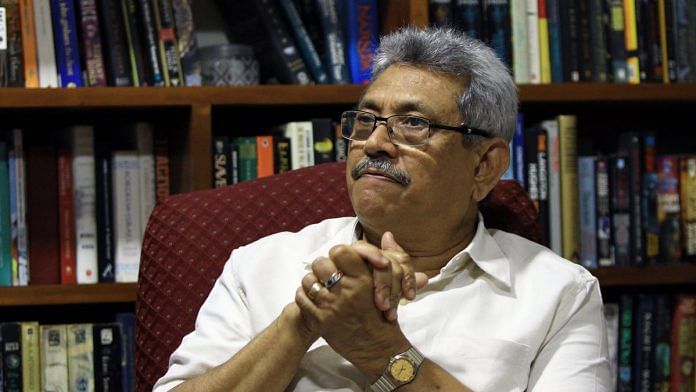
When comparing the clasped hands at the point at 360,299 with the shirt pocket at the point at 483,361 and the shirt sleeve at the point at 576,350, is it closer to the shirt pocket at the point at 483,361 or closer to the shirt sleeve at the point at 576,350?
the shirt pocket at the point at 483,361

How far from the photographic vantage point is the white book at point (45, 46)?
1.96 metres

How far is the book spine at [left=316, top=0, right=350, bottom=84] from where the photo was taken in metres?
2.10

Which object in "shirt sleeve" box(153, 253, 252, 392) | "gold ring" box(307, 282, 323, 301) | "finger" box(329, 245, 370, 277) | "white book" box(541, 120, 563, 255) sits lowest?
"shirt sleeve" box(153, 253, 252, 392)

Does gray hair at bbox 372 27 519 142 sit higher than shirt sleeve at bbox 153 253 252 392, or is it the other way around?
gray hair at bbox 372 27 519 142

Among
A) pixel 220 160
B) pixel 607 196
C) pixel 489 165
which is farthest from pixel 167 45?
pixel 607 196

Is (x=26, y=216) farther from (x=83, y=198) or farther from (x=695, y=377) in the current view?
(x=695, y=377)

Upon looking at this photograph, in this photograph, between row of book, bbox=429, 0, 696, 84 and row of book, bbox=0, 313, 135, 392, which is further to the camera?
row of book, bbox=429, 0, 696, 84

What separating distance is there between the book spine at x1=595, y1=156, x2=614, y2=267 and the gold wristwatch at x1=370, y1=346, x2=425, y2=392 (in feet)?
2.91

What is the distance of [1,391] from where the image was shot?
6.37 feet

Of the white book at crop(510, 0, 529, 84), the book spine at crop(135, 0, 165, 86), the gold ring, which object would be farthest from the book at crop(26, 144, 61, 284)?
the white book at crop(510, 0, 529, 84)

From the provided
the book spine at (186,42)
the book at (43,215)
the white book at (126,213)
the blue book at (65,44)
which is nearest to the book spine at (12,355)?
the book at (43,215)

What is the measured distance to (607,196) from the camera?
215 centimetres

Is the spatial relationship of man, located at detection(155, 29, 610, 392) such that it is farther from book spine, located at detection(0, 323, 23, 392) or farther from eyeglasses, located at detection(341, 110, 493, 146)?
book spine, located at detection(0, 323, 23, 392)

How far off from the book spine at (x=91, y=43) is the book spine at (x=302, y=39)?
0.38 m
